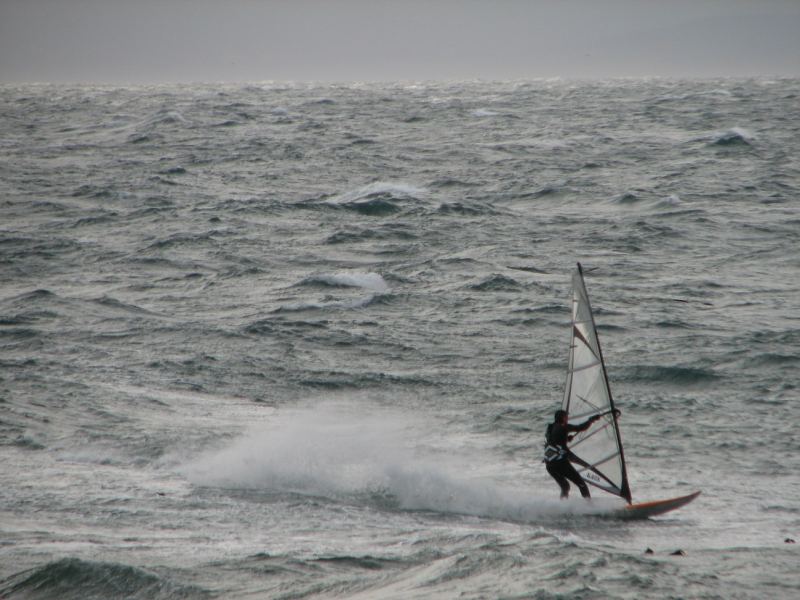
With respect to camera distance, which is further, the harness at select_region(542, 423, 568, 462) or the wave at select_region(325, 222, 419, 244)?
the wave at select_region(325, 222, 419, 244)

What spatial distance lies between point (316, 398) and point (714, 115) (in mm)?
58654

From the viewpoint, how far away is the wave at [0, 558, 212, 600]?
32.4 ft

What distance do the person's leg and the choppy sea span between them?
0.34 m

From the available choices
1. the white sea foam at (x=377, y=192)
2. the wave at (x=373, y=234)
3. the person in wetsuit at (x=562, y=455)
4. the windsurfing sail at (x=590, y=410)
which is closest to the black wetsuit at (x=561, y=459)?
the person in wetsuit at (x=562, y=455)

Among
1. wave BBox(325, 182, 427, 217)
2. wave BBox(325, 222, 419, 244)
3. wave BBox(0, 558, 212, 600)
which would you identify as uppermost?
wave BBox(325, 182, 427, 217)

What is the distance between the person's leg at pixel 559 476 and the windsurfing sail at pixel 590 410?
0.77 ft

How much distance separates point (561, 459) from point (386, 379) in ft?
21.5

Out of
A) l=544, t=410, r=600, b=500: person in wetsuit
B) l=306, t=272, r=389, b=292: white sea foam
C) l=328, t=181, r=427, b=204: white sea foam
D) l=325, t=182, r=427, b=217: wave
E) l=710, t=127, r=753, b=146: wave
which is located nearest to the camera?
l=544, t=410, r=600, b=500: person in wetsuit

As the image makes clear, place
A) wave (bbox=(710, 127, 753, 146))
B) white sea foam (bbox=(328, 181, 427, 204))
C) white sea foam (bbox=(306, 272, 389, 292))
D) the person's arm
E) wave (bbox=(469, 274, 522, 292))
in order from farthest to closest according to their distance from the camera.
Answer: wave (bbox=(710, 127, 753, 146)) < white sea foam (bbox=(328, 181, 427, 204)) < white sea foam (bbox=(306, 272, 389, 292)) < wave (bbox=(469, 274, 522, 292)) < the person's arm

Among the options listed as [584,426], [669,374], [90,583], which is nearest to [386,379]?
[669,374]

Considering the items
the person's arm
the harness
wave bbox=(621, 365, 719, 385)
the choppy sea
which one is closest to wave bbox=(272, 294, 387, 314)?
the choppy sea

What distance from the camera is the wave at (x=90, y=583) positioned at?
9.89 m

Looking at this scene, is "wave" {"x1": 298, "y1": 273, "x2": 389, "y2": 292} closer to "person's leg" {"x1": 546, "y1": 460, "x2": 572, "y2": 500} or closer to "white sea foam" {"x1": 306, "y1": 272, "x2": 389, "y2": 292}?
"white sea foam" {"x1": 306, "y1": 272, "x2": 389, "y2": 292}

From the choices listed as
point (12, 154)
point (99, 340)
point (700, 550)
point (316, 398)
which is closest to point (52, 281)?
point (99, 340)
